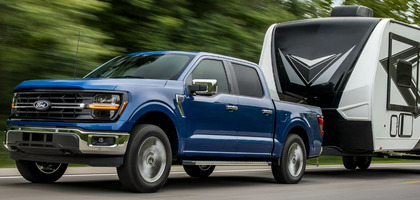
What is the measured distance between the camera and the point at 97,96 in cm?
792

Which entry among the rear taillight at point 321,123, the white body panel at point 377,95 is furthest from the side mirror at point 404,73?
the rear taillight at point 321,123

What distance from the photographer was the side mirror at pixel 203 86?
8703 mm

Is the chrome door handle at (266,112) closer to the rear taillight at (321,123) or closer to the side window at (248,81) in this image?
the side window at (248,81)

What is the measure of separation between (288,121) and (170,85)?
9.96 feet

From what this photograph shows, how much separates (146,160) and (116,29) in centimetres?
780

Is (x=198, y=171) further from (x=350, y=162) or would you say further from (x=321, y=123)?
(x=350, y=162)

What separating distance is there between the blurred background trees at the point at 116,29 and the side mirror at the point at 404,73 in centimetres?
444

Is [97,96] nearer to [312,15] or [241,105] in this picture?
[241,105]

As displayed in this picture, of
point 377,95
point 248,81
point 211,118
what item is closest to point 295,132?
point 248,81

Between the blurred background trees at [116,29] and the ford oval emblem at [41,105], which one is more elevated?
the blurred background trees at [116,29]

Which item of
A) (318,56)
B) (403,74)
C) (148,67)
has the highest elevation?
(318,56)

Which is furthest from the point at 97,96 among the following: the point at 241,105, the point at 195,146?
the point at 241,105

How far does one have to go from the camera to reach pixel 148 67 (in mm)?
9242

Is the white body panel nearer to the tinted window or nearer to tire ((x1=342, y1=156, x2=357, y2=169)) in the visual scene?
the tinted window
